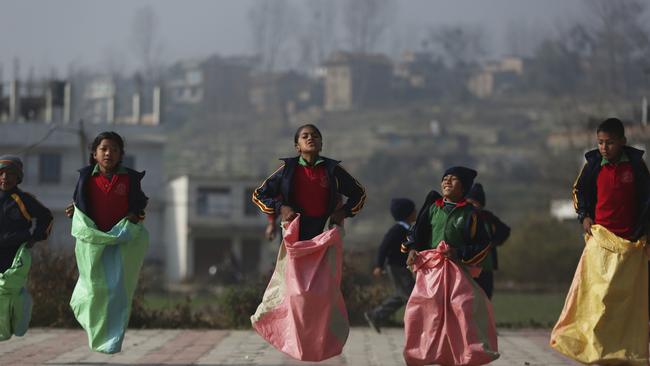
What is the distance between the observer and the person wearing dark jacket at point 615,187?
33.5 ft

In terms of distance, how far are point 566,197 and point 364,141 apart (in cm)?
6350

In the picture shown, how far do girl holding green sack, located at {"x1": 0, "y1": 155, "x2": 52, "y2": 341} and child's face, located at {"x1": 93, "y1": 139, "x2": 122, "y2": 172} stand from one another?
0.77 m

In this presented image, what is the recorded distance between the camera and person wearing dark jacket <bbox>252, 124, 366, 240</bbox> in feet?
34.9

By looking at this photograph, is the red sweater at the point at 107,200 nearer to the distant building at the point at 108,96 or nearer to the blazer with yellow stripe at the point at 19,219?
the blazer with yellow stripe at the point at 19,219

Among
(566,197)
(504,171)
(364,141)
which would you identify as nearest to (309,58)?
(364,141)

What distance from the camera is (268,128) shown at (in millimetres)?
149875

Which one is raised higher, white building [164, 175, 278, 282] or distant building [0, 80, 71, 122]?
distant building [0, 80, 71, 122]

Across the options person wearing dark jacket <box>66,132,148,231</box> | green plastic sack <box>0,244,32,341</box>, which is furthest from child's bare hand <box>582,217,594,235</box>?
green plastic sack <box>0,244,32,341</box>

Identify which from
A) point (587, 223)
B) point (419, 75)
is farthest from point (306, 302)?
point (419, 75)

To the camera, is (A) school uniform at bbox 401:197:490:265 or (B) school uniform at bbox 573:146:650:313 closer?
(B) school uniform at bbox 573:146:650:313

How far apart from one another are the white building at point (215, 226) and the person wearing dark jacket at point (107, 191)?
5717 cm

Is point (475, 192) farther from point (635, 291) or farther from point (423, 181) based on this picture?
point (423, 181)

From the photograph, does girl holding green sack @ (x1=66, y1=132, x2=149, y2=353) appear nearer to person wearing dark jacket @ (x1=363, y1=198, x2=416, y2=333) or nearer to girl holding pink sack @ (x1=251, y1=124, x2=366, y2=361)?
girl holding pink sack @ (x1=251, y1=124, x2=366, y2=361)

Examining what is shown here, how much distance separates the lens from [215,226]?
68938 mm
